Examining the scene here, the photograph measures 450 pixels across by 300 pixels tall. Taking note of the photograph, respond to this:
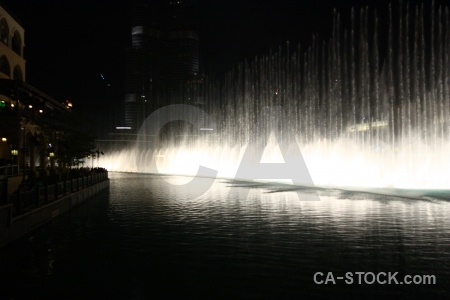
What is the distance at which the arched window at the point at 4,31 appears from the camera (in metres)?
36.7

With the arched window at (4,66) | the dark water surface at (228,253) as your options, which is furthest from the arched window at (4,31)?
the dark water surface at (228,253)

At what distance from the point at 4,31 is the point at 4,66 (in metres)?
2.99

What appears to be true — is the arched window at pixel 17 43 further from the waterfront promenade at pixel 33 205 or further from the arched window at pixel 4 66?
the waterfront promenade at pixel 33 205

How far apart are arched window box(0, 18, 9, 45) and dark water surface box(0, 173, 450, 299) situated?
25517mm

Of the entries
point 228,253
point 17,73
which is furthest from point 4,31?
point 228,253

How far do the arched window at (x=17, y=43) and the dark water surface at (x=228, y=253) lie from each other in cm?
2939

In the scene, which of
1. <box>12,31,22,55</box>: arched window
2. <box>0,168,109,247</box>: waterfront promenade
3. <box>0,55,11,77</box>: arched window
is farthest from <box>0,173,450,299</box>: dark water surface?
<box>12,31,22,55</box>: arched window

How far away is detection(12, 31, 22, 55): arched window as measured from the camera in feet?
135

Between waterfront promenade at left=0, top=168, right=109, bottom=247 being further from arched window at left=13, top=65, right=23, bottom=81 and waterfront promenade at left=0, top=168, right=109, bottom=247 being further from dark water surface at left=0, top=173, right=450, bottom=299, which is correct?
arched window at left=13, top=65, right=23, bottom=81

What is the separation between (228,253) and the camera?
10.4 meters

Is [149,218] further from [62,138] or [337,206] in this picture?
[62,138]

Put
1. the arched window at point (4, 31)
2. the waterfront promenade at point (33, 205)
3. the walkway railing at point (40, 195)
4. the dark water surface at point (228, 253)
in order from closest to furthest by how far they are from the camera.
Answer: the dark water surface at point (228, 253), the waterfront promenade at point (33, 205), the walkway railing at point (40, 195), the arched window at point (4, 31)

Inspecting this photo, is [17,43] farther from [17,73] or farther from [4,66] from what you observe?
[4,66]

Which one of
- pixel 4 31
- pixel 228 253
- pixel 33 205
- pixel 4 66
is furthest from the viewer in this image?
pixel 4 66
